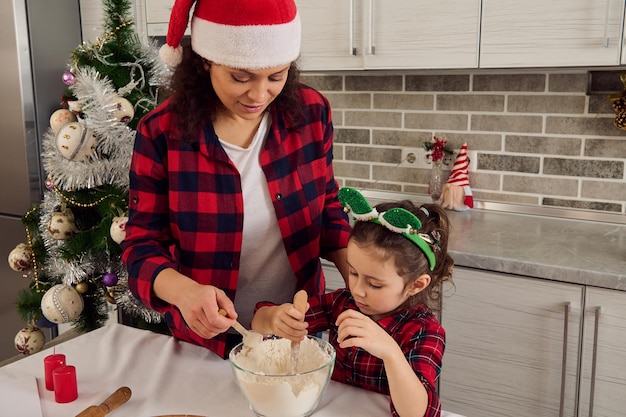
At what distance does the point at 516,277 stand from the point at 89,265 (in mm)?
1421

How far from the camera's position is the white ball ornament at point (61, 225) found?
7.02 feet

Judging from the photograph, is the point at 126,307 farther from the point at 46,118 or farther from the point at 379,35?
the point at 379,35

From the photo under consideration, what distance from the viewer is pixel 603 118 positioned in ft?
7.46

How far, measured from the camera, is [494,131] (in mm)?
2482

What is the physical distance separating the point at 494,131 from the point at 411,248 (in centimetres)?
142

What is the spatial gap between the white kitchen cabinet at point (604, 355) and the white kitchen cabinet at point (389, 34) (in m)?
0.87

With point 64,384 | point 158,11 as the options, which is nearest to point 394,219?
point 64,384

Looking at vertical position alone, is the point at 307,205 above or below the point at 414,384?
above

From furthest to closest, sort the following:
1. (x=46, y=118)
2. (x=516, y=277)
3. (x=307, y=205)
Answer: (x=46, y=118)
(x=516, y=277)
(x=307, y=205)

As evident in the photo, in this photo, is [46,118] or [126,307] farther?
[46,118]

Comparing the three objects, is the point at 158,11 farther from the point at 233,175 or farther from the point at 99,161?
the point at 233,175

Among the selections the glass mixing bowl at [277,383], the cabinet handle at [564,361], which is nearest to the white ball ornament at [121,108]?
the glass mixing bowl at [277,383]

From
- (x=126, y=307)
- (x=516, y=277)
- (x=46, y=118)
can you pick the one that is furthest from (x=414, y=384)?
(x=46, y=118)

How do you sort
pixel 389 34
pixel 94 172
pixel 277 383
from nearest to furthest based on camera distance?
1. pixel 277 383
2. pixel 94 172
3. pixel 389 34
